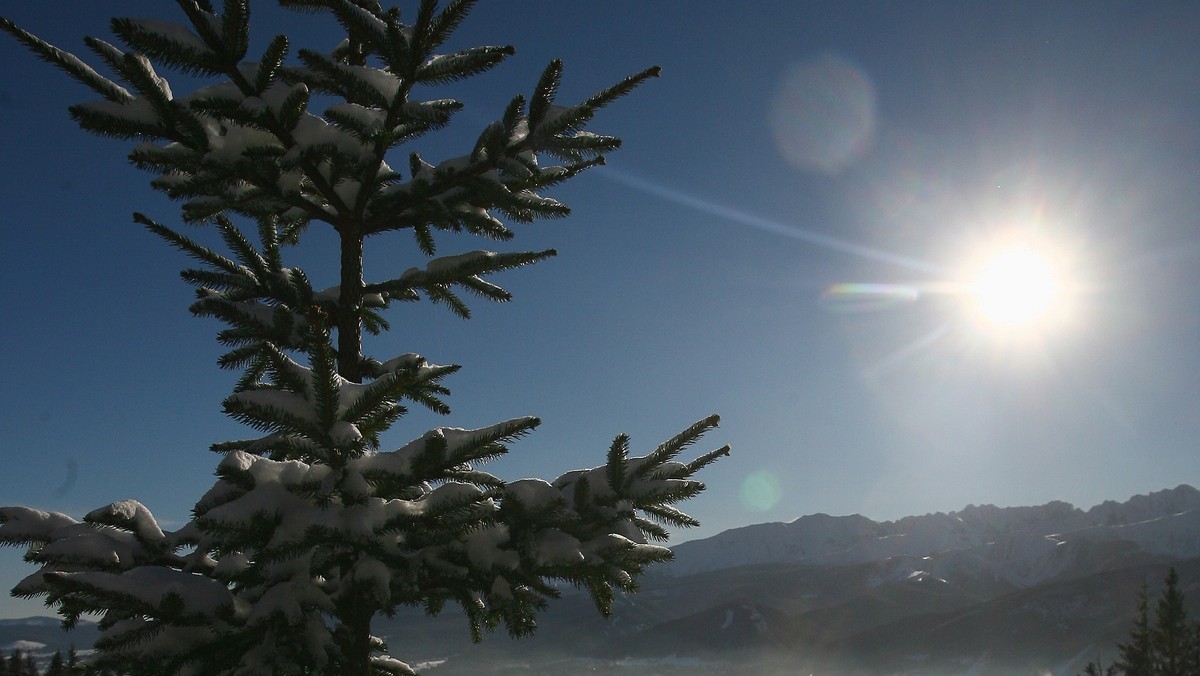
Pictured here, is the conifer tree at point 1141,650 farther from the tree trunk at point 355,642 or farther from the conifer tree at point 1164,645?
the tree trunk at point 355,642

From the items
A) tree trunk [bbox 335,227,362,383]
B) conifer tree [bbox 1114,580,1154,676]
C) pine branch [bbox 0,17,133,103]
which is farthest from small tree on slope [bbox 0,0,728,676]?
conifer tree [bbox 1114,580,1154,676]

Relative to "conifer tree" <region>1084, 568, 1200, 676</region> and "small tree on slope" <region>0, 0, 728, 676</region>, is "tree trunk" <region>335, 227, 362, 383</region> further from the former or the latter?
"conifer tree" <region>1084, 568, 1200, 676</region>

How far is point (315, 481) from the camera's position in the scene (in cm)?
414

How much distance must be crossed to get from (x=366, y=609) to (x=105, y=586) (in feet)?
6.12

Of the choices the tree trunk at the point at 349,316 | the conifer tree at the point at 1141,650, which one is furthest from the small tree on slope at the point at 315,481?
the conifer tree at the point at 1141,650

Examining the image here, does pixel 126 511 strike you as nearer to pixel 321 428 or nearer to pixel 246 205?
pixel 321 428

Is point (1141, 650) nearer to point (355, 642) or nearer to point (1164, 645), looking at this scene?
point (1164, 645)

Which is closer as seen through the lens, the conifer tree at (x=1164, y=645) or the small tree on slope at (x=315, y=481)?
the small tree on slope at (x=315, y=481)

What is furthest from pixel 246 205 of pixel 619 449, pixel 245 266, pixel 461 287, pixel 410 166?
pixel 619 449

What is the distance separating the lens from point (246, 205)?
642cm

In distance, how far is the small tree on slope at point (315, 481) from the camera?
161 inches

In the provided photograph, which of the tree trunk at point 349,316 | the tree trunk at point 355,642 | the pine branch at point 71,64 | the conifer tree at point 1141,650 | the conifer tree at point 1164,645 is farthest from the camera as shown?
the conifer tree at point 1141,650

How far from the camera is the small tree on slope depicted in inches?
161

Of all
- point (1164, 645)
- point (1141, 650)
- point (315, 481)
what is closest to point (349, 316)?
point (315, 481)
